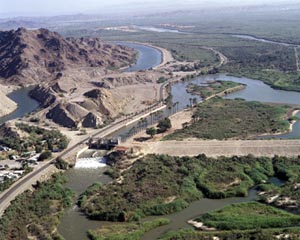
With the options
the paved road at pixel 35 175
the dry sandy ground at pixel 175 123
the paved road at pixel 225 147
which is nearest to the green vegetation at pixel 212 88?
the dry sandy ground at pixel 175 123

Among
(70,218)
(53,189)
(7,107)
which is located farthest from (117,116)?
(70,218)

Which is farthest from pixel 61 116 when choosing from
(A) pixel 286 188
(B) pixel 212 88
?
(A) pixel 286 188

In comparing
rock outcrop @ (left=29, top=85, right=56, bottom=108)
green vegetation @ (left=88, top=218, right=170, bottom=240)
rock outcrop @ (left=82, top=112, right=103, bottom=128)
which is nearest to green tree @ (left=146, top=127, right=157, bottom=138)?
rock outcrop @ (left=82, top=112, right=103, bottom=128)

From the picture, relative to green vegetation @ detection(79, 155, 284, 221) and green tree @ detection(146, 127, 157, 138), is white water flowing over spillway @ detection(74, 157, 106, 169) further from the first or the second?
green tree @ detection(146, 127, 157, 138)

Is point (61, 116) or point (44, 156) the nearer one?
point (44, 156)

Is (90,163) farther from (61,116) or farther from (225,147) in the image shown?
(61,116)

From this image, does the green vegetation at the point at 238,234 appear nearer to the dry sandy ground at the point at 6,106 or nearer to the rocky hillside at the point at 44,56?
the dry sandy ground at the point at 6,106
